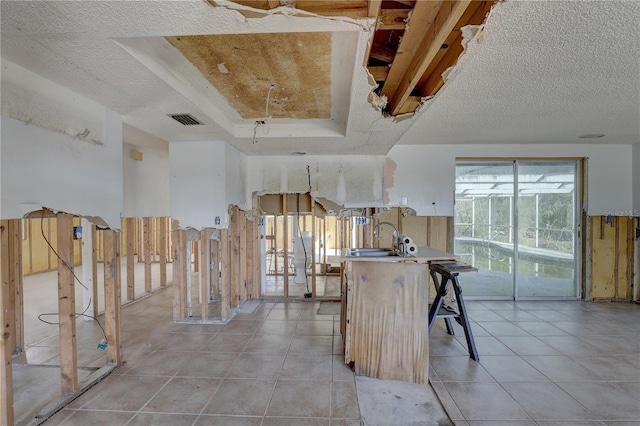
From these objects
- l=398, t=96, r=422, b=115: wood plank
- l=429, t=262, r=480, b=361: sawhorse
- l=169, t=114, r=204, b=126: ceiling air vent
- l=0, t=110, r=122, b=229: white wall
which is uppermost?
l=169, t=114, r=204, b=126: ceiling air vent

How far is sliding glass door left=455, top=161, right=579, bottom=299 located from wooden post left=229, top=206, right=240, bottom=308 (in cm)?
352

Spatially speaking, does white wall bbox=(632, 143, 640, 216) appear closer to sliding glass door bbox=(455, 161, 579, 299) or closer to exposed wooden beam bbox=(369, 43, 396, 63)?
sliding glass door bbox=(455, 161, 579, 299)

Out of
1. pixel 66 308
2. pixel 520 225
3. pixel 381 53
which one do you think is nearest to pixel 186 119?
pixel 66 308

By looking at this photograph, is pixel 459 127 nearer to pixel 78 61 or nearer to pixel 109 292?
pixel 78 61

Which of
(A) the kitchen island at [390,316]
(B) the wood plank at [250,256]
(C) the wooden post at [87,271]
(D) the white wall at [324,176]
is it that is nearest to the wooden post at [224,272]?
(B) the wood plank at [250,256]

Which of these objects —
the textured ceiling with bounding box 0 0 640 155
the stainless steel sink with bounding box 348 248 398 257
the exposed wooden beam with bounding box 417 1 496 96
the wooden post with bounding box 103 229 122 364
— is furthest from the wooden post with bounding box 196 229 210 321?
the exposed wooden beam with bounding box 417 1 496 96

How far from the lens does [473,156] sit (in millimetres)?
4816

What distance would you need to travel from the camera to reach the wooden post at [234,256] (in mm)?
4305

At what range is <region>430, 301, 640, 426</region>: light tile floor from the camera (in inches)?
87.0

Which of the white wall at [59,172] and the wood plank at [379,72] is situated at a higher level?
the wood plank at [379,72]

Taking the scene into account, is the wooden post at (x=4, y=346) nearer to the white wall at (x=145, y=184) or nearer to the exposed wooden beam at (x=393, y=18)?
the exposed wooden beam at (x=393, y=18)

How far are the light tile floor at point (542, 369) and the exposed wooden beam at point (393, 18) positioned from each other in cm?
256

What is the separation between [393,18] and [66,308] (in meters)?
3.06

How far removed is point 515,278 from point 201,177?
512 cm
